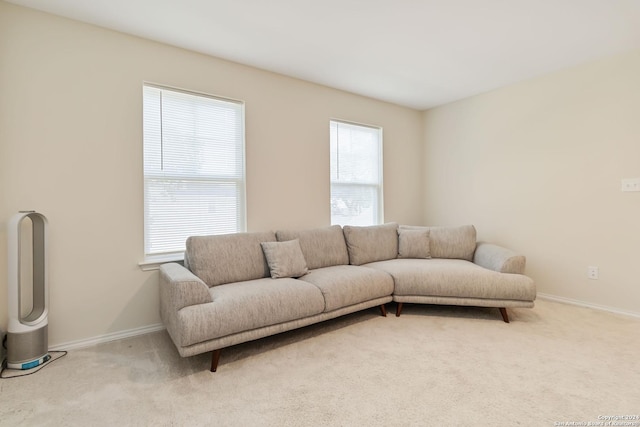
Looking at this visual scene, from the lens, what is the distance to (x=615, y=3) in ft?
7.17

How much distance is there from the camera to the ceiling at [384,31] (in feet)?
7.25

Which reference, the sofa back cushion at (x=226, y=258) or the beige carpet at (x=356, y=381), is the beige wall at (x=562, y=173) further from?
the sofa back cushion at (x=226, y=258)

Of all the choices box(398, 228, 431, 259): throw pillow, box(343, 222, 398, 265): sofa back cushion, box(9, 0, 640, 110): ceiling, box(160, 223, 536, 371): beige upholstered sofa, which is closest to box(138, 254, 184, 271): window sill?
box(160, 223, 536, 371): beige upholstered sofa

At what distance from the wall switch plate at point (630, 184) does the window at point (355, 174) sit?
8.07ft

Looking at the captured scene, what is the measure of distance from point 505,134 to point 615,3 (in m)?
1.67

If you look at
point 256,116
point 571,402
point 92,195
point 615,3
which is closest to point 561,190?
point 615,3

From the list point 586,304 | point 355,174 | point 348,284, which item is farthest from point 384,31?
point 586,304

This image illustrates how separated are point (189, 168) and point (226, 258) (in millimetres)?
929

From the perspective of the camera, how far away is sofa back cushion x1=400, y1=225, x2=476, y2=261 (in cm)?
358

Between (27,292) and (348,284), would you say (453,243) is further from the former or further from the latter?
(27,292)

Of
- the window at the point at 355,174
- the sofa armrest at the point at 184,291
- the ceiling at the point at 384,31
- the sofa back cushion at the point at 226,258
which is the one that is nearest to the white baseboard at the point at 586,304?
the window at the point at 355,174

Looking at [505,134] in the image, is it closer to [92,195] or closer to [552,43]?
[552,43]

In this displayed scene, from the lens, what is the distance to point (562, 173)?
3.31m

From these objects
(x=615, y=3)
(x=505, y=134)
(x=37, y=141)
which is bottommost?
(x=37, y=141)
